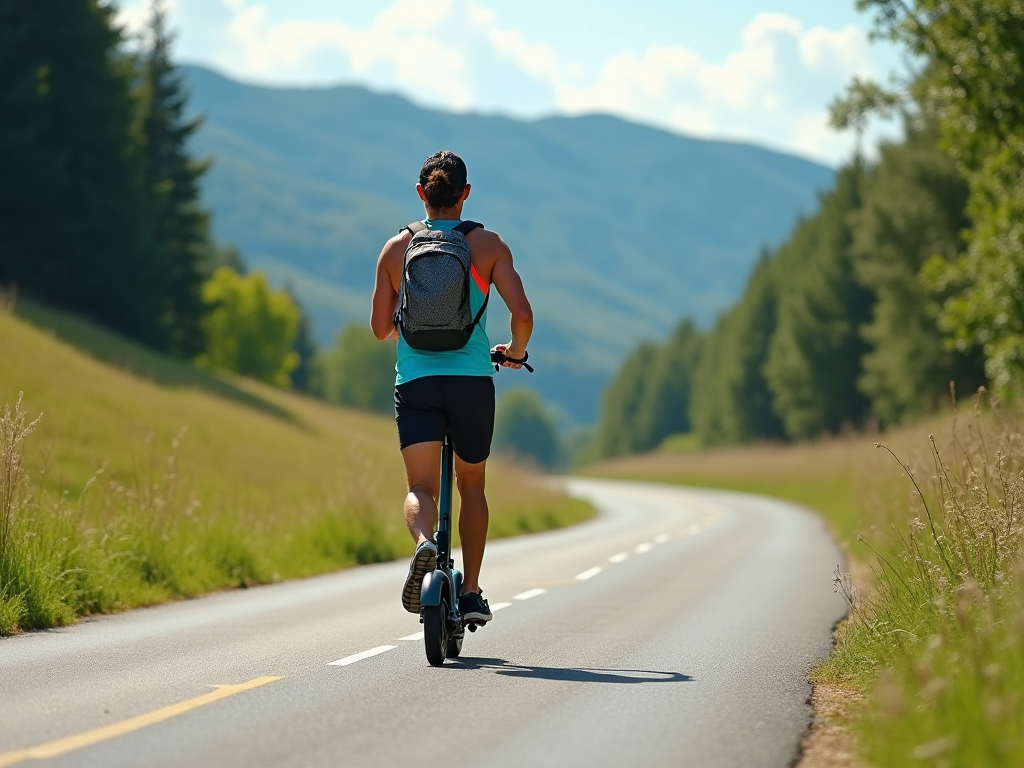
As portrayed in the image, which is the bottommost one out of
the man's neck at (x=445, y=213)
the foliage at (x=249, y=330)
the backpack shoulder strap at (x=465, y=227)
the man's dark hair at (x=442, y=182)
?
the backpack shoulder strap at (x=465, y=227)

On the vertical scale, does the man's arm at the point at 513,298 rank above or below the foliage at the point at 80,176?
below

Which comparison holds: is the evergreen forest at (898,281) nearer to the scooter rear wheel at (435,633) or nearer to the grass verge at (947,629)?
the grass verge at (947,629)

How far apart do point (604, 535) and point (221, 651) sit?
17.1 m

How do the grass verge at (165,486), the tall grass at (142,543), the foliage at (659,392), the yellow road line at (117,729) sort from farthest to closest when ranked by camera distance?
the foliage at (659,392)
the grass verge at (165,486)
the tall grass at (142,543)
the yellow road line at (117,729)

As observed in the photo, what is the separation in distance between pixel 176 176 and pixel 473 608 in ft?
170

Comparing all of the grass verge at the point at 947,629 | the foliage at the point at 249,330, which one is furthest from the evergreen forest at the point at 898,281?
the foliage at the point at 249,330

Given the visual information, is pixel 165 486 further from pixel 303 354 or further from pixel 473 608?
pixel 303 354

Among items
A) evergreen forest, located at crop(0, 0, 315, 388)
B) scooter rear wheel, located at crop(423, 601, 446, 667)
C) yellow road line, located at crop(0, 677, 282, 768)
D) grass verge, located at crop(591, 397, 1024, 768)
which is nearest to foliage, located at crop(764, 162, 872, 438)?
evergreen forest, located at crop(0, 0, 315, 388)

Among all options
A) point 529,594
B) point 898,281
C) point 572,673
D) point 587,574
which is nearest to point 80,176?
point 898,281

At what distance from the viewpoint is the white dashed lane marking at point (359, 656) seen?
7.62 m

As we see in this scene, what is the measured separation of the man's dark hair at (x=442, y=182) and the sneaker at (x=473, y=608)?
6.90 ft

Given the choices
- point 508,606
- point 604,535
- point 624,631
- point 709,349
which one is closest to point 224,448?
point 604,535

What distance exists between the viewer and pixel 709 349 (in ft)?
373

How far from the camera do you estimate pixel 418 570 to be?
6941 millimetres
